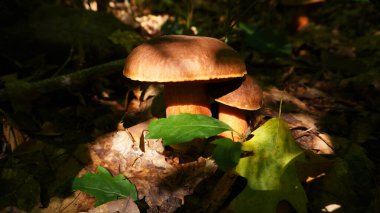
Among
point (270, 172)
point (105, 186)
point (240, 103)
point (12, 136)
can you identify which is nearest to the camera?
point (270, 172)

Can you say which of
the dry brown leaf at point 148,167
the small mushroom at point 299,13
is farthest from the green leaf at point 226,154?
the small mushroom at point 299,13

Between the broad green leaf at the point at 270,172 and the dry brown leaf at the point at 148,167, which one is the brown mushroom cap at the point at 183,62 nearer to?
the broad green leaf at the point at 270,172

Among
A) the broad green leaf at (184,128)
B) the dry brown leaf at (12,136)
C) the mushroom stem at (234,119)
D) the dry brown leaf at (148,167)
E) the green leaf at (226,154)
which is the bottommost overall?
the dry brown leaf at (148,167)

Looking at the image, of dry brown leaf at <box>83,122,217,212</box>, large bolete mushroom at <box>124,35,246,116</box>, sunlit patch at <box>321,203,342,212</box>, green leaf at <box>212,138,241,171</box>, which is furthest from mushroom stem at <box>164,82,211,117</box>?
sunlit patch at <box>321,203,342,212</box>

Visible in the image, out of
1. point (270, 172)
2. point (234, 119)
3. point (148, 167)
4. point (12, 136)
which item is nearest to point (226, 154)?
point (270, 172)

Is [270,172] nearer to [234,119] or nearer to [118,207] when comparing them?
[234,119]

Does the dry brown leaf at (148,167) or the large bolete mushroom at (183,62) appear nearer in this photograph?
the large bolete mushroom at (183,62)

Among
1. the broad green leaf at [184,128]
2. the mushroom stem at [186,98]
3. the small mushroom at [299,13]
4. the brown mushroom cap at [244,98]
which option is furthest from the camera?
the small mushroom at [299,13]
